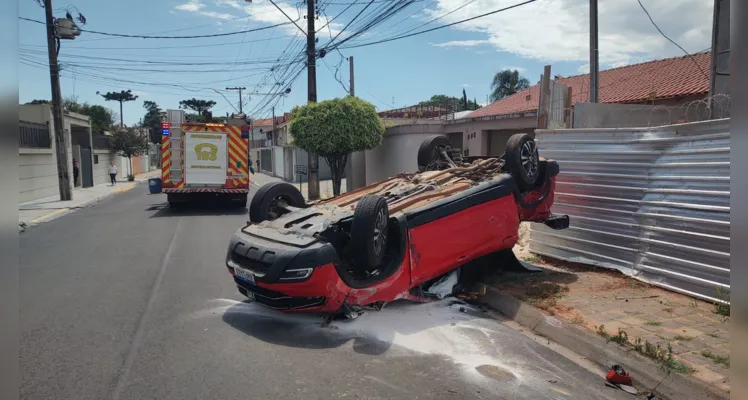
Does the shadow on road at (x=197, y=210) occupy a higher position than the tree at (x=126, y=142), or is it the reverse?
the tree at (x=126, y=142)

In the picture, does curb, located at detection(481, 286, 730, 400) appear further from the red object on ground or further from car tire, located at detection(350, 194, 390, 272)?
car tire, located at detection(350, 194, 390, 272)

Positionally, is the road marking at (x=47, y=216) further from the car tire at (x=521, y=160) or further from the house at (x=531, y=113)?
the car tire at (x=521, y=160)

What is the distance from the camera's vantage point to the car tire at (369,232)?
16.5 feet

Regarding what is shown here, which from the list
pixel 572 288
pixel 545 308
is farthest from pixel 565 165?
pixel 545 308

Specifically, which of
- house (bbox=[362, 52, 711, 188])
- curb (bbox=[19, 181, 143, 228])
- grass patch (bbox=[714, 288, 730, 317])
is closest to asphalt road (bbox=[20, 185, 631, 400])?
grass patch (bbox=[714, 288, 730, 317])

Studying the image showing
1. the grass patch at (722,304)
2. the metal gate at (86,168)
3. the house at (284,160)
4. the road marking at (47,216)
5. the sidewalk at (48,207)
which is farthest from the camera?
the house at (284,160)

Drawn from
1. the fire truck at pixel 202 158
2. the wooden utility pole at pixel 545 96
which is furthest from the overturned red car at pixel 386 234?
the fire truck at pixel 202 158

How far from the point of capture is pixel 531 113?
1572cm

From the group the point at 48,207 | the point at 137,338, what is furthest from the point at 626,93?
the point at 48,207

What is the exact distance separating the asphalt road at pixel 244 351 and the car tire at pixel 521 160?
1960 mm

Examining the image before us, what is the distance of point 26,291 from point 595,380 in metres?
6.88

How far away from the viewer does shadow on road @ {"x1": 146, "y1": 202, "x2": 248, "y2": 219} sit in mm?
15453

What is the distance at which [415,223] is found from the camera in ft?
18.0

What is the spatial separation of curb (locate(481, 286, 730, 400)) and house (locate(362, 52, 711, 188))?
26.7ft
